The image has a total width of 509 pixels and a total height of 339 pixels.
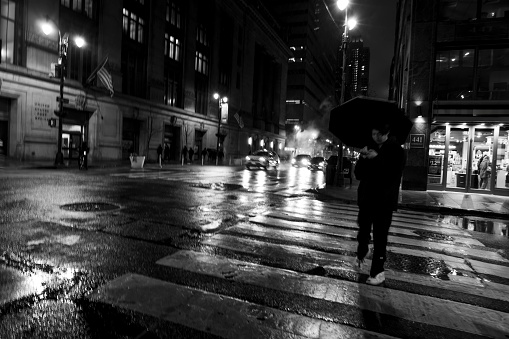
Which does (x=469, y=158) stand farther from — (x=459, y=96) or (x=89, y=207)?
(x=89, y=207)

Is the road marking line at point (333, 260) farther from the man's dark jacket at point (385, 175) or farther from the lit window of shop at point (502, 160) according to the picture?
the lit window of shop at point (502, 160)

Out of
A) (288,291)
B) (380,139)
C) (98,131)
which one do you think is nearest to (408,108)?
(380,139)

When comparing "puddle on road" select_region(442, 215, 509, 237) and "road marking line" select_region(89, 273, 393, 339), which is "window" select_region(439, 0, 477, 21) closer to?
"puddle on road" select_region(442, 215, 509, 237)

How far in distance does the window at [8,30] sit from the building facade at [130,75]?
0.06 meters

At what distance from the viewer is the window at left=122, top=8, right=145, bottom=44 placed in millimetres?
32906

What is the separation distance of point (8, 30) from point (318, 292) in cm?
2792

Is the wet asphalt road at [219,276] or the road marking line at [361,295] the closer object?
the wet asphalt road at [219,276]

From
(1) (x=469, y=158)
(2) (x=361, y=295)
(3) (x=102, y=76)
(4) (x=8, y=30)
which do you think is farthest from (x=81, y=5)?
(2) (x=361, y=295)

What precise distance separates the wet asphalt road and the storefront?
457 inches

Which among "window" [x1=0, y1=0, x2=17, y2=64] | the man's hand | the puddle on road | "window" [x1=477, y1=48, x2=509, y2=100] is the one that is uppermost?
"window" [x1=0, y1=0, x2=17, y2=64]

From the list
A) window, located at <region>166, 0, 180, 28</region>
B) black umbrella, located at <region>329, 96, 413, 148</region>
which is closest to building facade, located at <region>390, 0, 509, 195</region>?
black umbrella, located at <region>329, 96, 413, 148</region>

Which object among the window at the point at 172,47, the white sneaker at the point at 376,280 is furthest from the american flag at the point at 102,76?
the white sneaker at the point at 376,280

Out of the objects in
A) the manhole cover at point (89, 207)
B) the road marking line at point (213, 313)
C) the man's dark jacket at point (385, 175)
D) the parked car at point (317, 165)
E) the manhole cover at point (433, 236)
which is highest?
the man's dark jacket at point (385, 175)

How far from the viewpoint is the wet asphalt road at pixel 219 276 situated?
9.74 ft
